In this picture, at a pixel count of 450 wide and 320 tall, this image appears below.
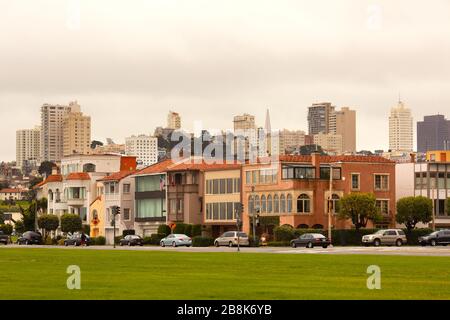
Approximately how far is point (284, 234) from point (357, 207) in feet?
34.4

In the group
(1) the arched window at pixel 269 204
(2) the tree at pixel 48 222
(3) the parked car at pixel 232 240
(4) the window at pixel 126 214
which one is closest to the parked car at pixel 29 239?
(4) the window at pixel 126 214

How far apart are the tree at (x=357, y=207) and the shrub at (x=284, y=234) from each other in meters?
8.67

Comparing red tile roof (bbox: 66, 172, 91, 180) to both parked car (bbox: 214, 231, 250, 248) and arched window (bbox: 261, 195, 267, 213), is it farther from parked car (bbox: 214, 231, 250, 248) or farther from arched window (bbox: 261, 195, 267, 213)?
parked car (bbox: 214, 231, 250, 248)

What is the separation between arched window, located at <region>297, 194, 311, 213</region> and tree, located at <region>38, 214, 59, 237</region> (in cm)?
4872

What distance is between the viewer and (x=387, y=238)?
350 feet

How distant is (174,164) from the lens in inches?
5906

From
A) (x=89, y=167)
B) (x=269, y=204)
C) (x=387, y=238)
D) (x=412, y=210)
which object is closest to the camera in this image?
(x=387, y=238)

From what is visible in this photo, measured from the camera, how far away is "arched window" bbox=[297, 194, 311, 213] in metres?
126

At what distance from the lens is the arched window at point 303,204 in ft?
415

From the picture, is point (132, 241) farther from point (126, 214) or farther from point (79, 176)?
point (79, 176)

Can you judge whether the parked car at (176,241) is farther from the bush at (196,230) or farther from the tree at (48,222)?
the tree at (48,222)

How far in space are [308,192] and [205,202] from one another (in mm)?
17742

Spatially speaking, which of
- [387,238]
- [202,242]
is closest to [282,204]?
[202,242]
